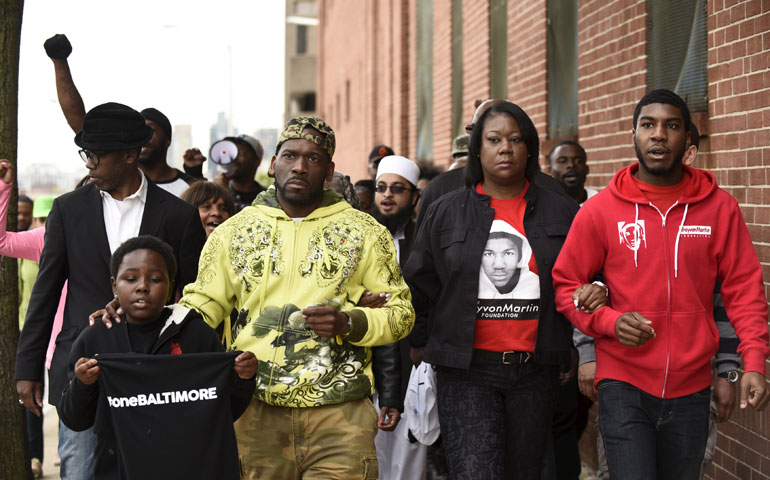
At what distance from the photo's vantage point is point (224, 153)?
24.9 ft

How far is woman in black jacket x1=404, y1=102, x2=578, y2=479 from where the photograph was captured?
428cm

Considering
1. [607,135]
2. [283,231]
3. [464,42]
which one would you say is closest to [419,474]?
[283,231]

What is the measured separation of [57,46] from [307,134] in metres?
2.40

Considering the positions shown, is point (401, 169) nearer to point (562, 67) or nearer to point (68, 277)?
point (562, 67)

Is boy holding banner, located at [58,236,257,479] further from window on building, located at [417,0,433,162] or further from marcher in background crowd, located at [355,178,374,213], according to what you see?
window on building, located at [417,0,433,162]

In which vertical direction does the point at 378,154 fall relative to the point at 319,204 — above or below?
above

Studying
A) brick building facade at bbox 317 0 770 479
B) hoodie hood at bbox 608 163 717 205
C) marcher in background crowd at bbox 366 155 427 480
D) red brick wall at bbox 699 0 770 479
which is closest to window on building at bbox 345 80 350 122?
brick building facade at bbox 317 0 770 479

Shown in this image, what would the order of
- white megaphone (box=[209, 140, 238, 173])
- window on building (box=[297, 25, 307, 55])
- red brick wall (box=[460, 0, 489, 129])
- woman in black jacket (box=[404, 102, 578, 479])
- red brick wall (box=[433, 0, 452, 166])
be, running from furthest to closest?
1. window on building (box=[297, 25, 307, 55])
2. red brick wall (box=[433, 0, 452, 166])
3. red brick wall (box=[460, 0, 489, 129])
4. white megaphone (box=[209, 140, 238, 173])
5. woman in black jacket (box=[404, 102, 578, 479])

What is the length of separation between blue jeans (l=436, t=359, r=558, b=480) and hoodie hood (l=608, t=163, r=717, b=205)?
34.9 inches

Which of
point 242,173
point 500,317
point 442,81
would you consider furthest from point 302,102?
point 500,317

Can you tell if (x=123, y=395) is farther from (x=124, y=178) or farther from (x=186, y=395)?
(x=124, y=178)

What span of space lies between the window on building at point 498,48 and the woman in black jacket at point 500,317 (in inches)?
255

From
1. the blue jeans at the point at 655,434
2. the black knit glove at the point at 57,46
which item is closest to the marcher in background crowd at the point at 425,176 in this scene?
the black knit glove at the point at 57,46

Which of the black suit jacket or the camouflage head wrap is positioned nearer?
the camouflage head wrap
